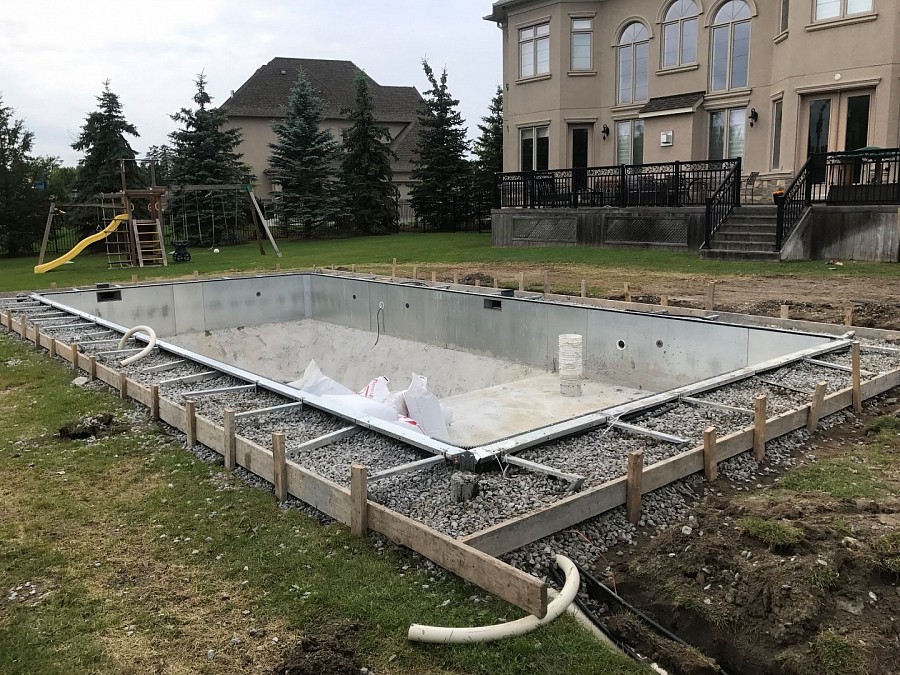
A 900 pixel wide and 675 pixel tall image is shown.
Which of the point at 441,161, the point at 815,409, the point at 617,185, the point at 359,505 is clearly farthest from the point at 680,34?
the point at 359,505

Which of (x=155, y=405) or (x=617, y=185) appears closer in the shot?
(x=155, y=405)

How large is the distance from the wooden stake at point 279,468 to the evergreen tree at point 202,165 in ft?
95.6

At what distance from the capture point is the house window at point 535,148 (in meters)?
26.0

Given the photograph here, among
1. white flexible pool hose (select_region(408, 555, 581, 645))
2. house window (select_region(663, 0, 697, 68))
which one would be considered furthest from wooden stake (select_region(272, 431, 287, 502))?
house window (select_region(663, 0, 697, 68))

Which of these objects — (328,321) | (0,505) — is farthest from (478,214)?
(0,505)

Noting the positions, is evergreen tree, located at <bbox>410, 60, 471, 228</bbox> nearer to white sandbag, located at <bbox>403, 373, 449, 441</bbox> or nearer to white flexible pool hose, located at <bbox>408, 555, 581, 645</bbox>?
white sandbag, located at <bbox>403, 373, 449, 441</bbox>

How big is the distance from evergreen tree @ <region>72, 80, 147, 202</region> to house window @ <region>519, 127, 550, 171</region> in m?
17.1

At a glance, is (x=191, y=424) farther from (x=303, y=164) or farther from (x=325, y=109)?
(x=325, y=109)

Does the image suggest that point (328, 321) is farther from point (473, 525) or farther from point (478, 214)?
point (478, 214)

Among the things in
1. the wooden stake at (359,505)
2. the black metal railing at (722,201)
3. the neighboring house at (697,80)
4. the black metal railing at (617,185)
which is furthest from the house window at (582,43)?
the wooden stake at (359,505)

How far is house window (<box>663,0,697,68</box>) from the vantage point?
2266 centimetres

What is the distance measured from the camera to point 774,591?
13.0 ft

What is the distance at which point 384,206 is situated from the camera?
3606 centimetres

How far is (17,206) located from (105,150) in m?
4.58
